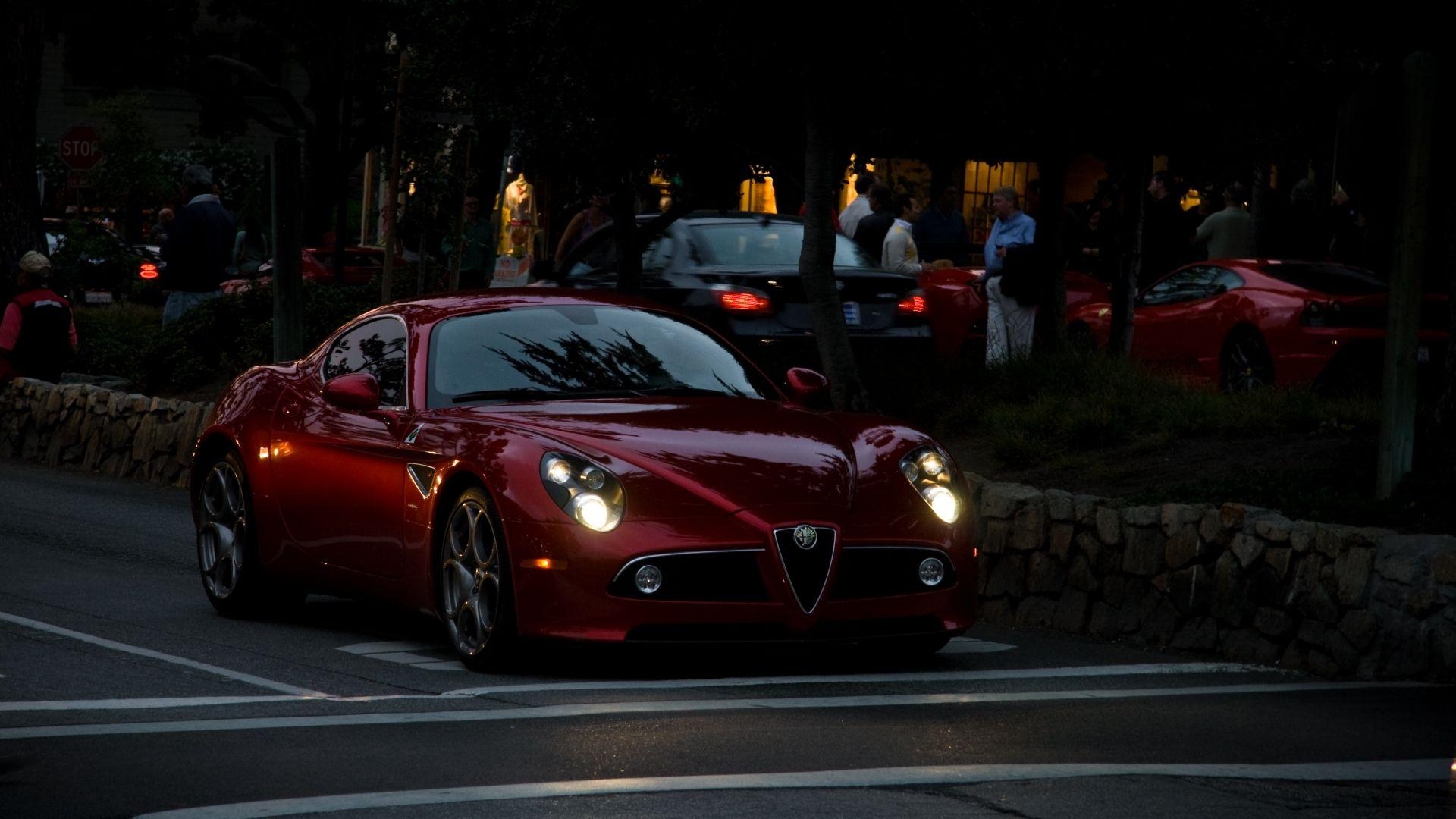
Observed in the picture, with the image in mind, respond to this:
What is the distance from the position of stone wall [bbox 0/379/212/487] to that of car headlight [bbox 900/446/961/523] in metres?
10.0

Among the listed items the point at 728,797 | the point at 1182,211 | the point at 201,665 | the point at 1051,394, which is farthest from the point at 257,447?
the point at 1182,211

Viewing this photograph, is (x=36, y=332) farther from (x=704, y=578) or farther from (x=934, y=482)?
(x=704, y=578)

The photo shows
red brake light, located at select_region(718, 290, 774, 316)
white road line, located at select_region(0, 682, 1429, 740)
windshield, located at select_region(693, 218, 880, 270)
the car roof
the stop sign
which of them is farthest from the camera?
the stop sign

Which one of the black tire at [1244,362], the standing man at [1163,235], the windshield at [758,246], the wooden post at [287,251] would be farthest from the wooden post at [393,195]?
the standing man at [1163,235]

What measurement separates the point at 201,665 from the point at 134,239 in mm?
46517

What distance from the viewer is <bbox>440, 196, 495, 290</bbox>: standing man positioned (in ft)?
80.2

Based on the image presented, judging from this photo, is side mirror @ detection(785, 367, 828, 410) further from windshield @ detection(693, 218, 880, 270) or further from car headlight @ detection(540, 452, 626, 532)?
windshield @ detection(693, 218, 880, 270)

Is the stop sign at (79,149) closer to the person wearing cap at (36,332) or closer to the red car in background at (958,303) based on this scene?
the person wearing cap at (36,332)

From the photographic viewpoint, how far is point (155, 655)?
905 cm

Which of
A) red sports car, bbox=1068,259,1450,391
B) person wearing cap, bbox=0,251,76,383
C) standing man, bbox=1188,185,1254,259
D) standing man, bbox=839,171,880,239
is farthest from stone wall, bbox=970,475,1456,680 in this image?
standing man, bbox=1188,185,1254,259

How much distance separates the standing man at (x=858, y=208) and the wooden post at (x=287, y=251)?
21.2 feet

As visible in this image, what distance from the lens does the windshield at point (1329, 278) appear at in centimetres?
1802

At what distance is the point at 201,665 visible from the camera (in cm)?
878

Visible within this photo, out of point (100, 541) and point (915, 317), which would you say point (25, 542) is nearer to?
point (100, 541)
